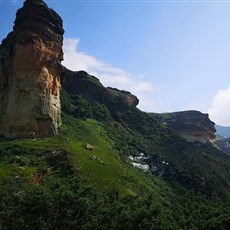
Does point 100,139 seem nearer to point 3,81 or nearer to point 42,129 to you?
point 42,129

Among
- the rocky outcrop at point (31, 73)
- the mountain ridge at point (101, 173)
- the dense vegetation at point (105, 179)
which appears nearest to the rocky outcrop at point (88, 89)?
the mountain ridge at point (101, 173)

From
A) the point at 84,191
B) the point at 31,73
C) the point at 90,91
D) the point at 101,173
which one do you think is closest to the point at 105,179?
the point at 101,173

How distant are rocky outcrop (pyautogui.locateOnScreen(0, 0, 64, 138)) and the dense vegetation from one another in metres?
5.85

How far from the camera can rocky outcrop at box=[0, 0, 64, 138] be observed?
119m

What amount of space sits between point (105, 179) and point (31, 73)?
42.5 metres

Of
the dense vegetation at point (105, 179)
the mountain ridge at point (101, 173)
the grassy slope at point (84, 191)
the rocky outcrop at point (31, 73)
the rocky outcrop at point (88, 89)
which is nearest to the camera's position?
the grassy slope at point (84, 191)

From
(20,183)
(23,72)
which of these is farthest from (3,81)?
(20,183)

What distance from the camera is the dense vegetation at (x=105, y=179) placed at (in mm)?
64500

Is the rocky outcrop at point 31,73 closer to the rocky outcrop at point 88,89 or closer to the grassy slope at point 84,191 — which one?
the grassy slope at point 84,191

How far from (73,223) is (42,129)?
60858 millimetres

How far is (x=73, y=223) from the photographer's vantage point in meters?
62.2

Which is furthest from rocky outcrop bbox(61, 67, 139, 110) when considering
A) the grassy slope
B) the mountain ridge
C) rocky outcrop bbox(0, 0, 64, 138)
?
rocky outcrop bbox(0, 0, 64, 138)

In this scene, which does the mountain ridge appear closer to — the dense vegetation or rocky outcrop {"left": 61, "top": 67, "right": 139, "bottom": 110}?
the dense vegetation

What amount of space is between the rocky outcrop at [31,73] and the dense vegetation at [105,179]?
230 inches
